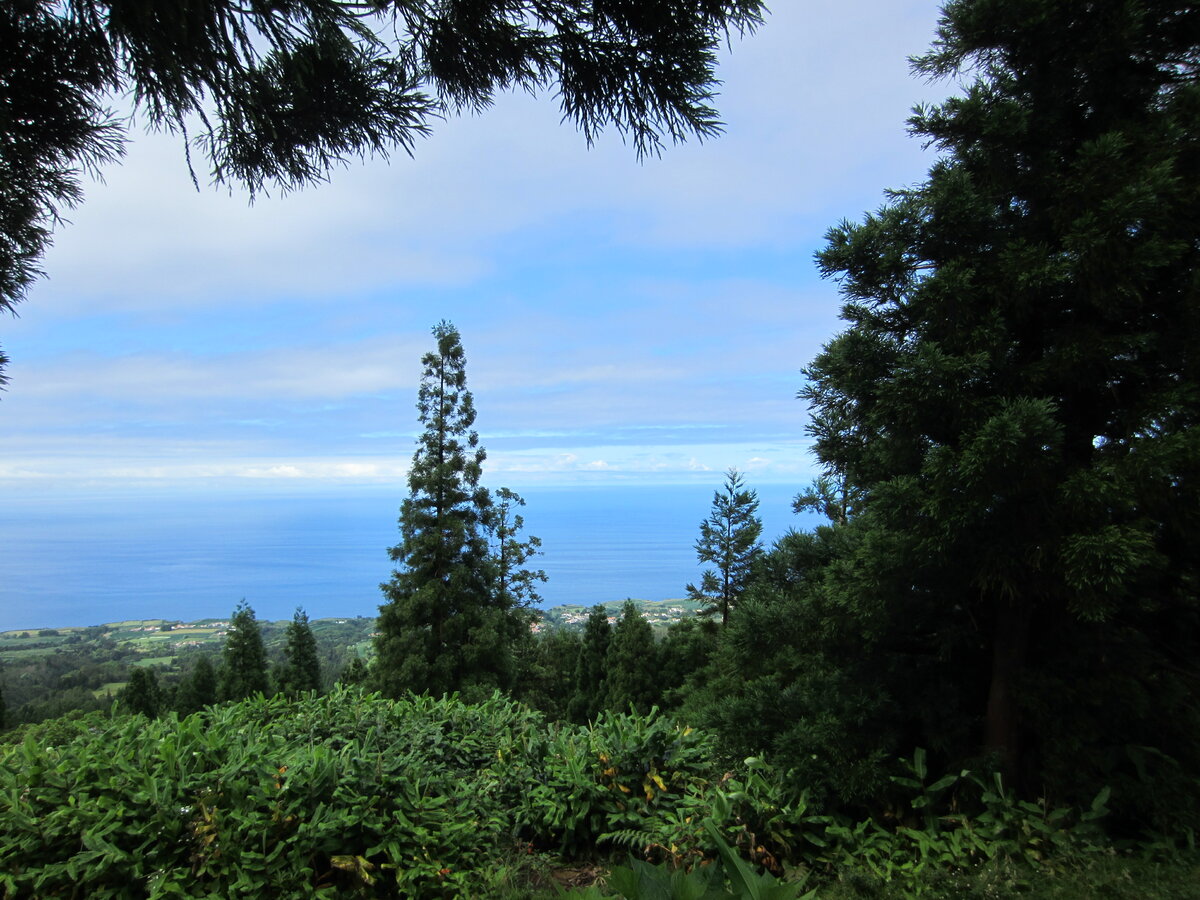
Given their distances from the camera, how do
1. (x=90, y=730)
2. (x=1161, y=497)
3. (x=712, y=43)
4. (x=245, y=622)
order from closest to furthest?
(x=1161, y=497)
(x=712, y=43)
(x=90, y=730)
(x=245, y=622)

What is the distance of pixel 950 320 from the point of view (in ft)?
8.77

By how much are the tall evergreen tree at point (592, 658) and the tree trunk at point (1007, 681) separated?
12052 millimetres

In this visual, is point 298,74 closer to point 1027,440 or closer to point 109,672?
point 1027,440

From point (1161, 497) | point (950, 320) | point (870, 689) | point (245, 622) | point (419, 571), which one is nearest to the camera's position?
point (1161, 497)

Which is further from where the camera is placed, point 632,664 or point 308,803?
point 632,664

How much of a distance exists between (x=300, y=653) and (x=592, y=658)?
759 cm

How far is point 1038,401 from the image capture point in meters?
2.24

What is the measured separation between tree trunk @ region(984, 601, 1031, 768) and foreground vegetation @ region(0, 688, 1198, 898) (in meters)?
0.23

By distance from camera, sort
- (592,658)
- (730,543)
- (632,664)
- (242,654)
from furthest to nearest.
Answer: (592,658)
(242,654)
(632,664)
(730,543)

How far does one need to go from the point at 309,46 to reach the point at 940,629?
3.78 meters

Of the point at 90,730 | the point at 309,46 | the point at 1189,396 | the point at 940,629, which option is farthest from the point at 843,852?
the point at 90,730

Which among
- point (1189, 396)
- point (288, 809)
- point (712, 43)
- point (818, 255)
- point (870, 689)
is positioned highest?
point (712, 43)

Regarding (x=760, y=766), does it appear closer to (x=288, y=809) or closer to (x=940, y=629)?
(x=940, y=629)

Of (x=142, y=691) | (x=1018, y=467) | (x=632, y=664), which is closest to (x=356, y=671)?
(x=142, y=691)
